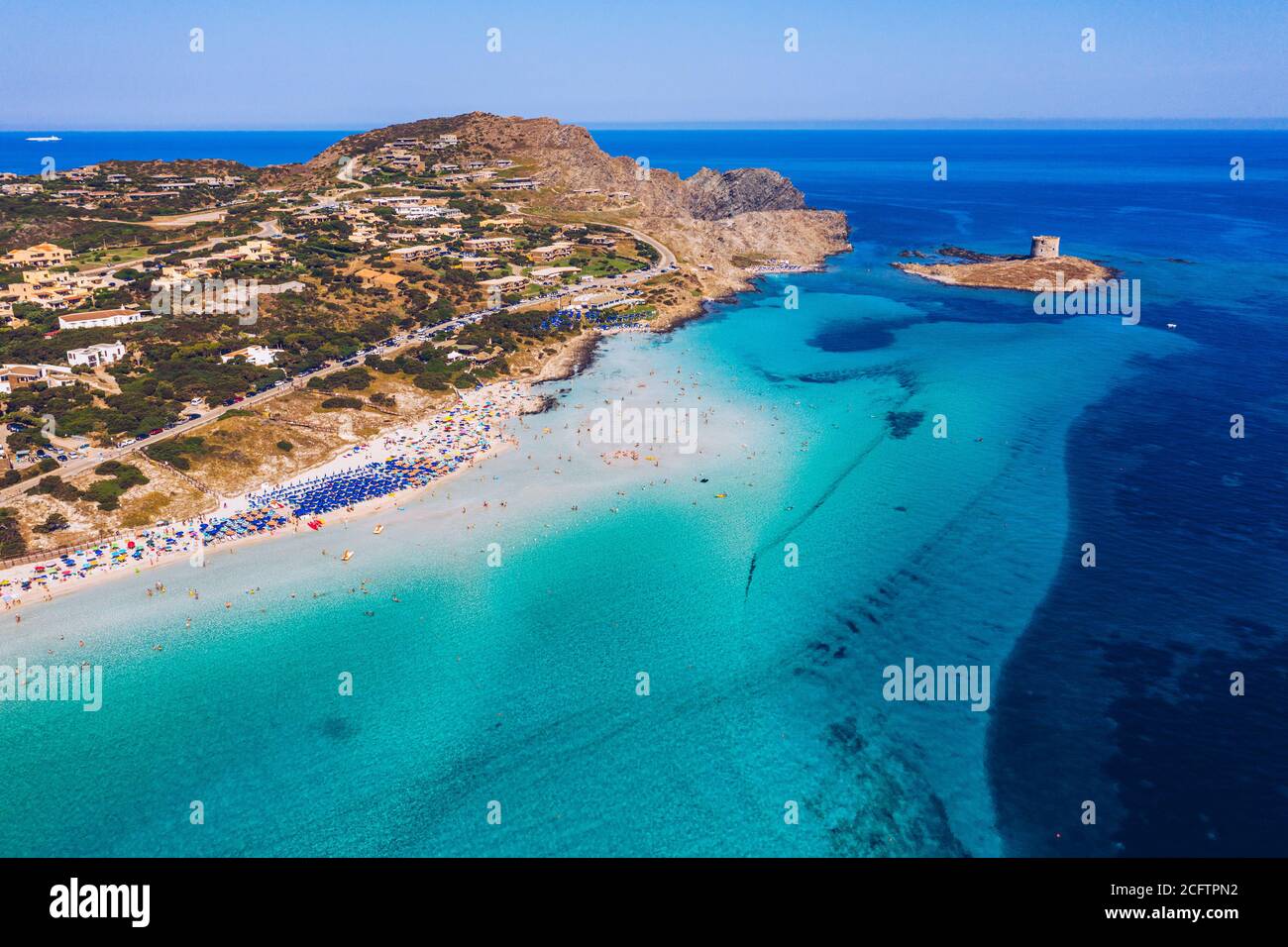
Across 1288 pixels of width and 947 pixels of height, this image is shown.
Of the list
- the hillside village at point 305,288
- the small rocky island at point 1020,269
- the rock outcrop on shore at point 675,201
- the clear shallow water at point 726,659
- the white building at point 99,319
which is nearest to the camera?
the clear shallow water at point 726,659

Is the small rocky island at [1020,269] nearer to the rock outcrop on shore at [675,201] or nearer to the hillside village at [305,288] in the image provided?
the rock outcrop on shore at [675,201]

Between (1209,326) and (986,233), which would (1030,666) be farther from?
(986,233)

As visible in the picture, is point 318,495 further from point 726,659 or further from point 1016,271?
point 1016,271

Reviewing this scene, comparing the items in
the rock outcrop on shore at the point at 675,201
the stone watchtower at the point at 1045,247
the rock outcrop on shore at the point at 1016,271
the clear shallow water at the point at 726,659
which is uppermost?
the rock outcrop on shore at the point at 675,201

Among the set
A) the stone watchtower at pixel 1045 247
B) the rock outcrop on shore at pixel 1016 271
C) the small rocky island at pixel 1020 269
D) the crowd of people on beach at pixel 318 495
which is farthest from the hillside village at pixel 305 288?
the stone watchtower at pixel 1045 247

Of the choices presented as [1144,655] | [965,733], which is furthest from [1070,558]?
[965,733]

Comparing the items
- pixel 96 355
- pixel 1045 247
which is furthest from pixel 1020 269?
pixel 96 355

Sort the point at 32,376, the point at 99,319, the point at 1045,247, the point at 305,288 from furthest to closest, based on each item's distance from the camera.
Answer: the point at 1045,247
the point at 305,288
the point at 99,319
the point at 32,376
